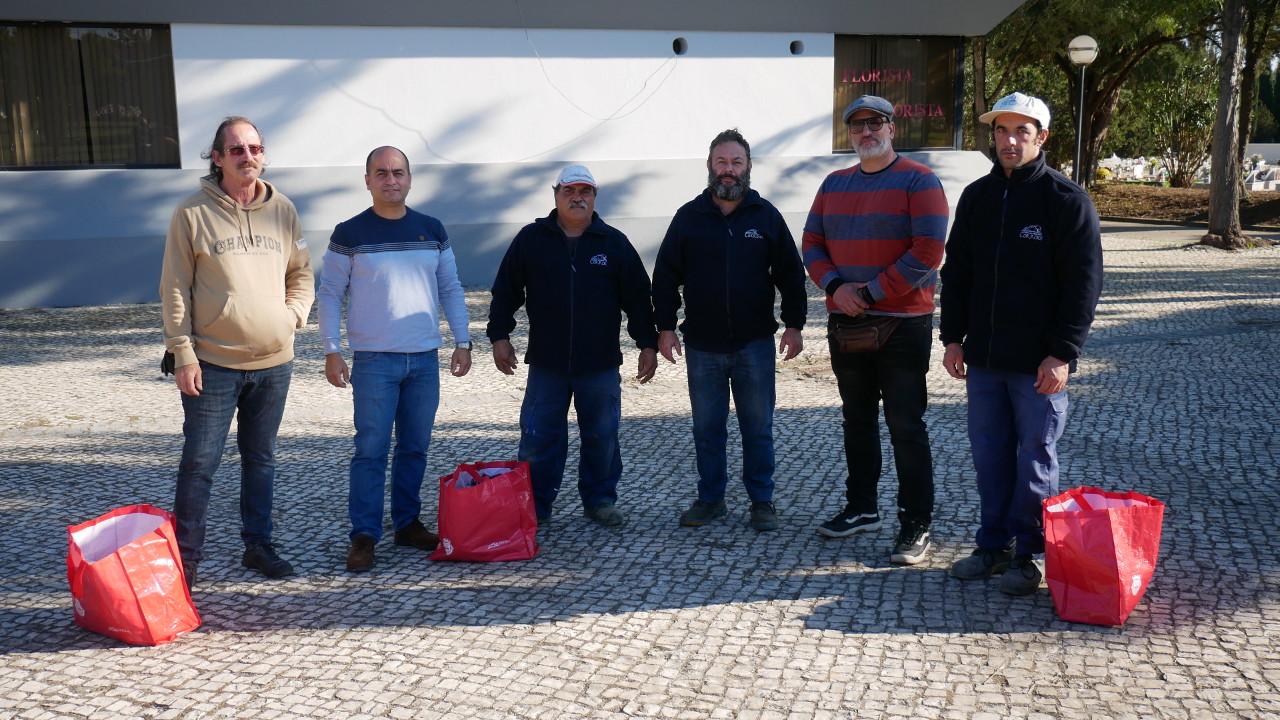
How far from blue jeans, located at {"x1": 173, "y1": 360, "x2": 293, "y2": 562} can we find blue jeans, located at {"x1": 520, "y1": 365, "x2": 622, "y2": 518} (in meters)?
1.19

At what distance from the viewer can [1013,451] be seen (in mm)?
4508

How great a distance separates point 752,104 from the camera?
1444 cm

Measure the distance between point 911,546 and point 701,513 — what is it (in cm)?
103

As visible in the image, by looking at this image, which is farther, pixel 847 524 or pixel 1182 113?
pixel 1182 113

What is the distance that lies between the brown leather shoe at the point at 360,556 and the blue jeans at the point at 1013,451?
8.41 feet

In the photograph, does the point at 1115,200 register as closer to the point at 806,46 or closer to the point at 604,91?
the point at 806,46

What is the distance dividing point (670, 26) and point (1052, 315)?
10492 mm

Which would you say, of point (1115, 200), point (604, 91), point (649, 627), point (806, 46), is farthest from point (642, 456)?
point (1115, 200)

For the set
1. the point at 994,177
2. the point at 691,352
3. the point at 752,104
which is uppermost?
the point at 752,104

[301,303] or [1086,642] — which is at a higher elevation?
[301,303]

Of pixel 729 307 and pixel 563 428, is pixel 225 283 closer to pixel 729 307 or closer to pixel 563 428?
pixel 563 428

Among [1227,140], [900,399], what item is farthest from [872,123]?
[1227,140]

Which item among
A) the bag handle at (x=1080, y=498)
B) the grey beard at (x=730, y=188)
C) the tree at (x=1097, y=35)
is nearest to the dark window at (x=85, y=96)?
the grey beard at (x=730, y=188)

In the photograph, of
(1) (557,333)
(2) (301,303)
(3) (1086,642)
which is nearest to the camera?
(3) (1086,642)
